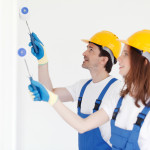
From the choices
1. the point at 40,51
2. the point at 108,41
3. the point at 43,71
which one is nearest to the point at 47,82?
the point at 43,71

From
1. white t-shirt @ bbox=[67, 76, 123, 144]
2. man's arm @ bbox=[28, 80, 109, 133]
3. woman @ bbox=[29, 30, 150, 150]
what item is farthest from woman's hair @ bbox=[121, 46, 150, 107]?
white t-shirt @ bbox=[67, 76, 123, 144]

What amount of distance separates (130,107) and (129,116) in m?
0.05

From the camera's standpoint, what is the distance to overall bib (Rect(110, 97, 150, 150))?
53.4 inches

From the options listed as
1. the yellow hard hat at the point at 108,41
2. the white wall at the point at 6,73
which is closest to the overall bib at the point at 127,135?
the white wall at the point at 6,73

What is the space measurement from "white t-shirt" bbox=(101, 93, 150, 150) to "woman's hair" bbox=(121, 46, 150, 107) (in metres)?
0.05

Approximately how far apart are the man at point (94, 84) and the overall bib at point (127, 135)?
0.35 meters

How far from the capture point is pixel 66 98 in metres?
2.10

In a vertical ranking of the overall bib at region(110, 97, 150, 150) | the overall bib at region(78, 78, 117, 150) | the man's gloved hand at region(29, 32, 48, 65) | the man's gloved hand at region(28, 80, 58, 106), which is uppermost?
the man's gloved hand at region(29, 32, 48, 65)

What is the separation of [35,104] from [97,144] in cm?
105

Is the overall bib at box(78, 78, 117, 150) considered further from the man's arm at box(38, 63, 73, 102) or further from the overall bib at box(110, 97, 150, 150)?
the overall bib at box(110, 97, 150, 150)

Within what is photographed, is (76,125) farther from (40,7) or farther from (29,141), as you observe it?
(40,7)

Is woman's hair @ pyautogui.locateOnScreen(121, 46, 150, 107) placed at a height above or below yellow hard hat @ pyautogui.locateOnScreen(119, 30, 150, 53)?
below

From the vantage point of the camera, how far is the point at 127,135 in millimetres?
1404

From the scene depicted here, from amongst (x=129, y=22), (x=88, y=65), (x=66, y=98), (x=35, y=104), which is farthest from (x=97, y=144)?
(x=129, y=22)
